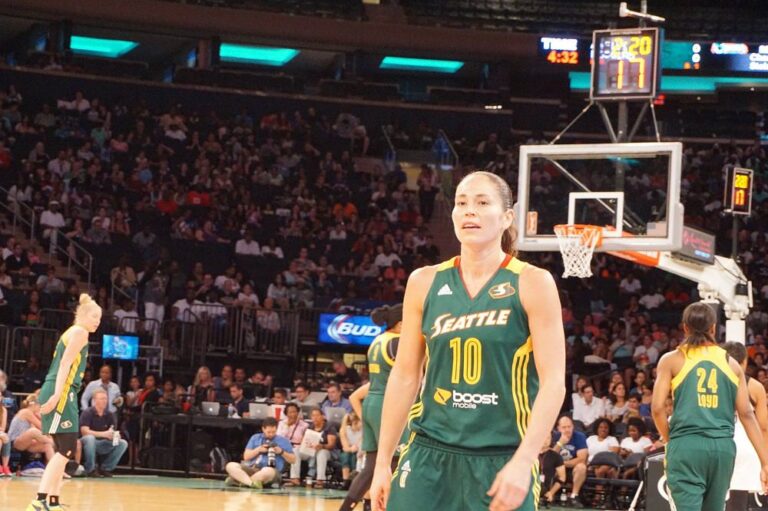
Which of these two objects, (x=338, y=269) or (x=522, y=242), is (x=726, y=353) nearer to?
(x=522, y=242)

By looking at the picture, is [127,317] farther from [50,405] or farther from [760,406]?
[760,406]

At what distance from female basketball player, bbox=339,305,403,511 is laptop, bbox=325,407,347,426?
841 cm

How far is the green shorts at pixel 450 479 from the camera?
4414 mm

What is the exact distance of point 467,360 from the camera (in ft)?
14.8

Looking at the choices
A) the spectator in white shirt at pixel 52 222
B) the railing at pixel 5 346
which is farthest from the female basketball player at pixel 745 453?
the spectator in white shirt at pixel 52 222

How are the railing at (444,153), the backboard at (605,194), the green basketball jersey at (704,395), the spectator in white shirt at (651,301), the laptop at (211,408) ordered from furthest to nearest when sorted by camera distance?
the railing at (444,153), the spectator in white shirt at (651,301), the laptop at (211,408), the backboard at (605,194), the green basketball jersey at (704,395)

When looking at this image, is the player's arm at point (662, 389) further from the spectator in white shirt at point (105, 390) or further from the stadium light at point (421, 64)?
the stadium light at point (421, 64)

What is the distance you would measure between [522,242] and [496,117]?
60.3 feet

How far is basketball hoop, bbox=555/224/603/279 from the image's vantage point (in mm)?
14820

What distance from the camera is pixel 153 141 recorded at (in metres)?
28.9

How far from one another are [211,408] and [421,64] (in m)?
17.1

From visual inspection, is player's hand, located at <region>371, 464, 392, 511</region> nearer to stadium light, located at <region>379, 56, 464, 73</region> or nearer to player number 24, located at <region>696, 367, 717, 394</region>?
player number 24, located at <region>696, 367, 717, 394</region>

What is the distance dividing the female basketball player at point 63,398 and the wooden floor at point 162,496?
1492 mm

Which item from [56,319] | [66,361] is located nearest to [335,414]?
[56,319]
